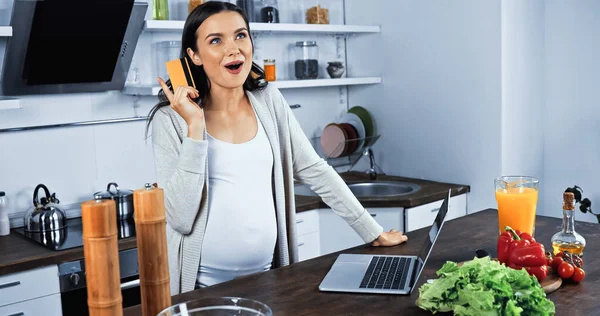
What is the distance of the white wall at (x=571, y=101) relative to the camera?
3.28 metres

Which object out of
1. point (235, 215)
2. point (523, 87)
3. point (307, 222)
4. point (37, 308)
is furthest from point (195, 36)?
point (523, 87)

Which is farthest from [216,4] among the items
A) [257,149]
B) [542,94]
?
[542,94]

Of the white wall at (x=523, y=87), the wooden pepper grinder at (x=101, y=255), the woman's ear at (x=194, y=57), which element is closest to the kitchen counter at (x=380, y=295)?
the wooden pepper grinder at (x=101, y=255)

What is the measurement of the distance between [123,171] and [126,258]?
0.72m

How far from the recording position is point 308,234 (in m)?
3.16

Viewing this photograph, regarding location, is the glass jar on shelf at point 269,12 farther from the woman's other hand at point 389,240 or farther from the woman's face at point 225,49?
the woman's other hand at point 389,240

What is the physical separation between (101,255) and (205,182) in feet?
2.96

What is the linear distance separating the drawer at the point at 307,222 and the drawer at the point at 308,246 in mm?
23

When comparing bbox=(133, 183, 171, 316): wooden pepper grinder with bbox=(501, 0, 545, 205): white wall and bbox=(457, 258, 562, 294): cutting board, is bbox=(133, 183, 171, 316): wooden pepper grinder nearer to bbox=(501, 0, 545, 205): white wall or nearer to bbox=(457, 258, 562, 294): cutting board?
bbox=(457, 258, 562, 294): cutting board

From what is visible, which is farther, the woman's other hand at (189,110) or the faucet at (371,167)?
the faucet at (371,167)

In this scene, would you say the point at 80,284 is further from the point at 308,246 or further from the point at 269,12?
the point at 269,12

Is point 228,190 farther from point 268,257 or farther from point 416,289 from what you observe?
point 416,289

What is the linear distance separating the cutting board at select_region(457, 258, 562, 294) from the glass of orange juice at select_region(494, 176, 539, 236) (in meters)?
0.30

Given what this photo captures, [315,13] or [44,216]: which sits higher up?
[315,13]
